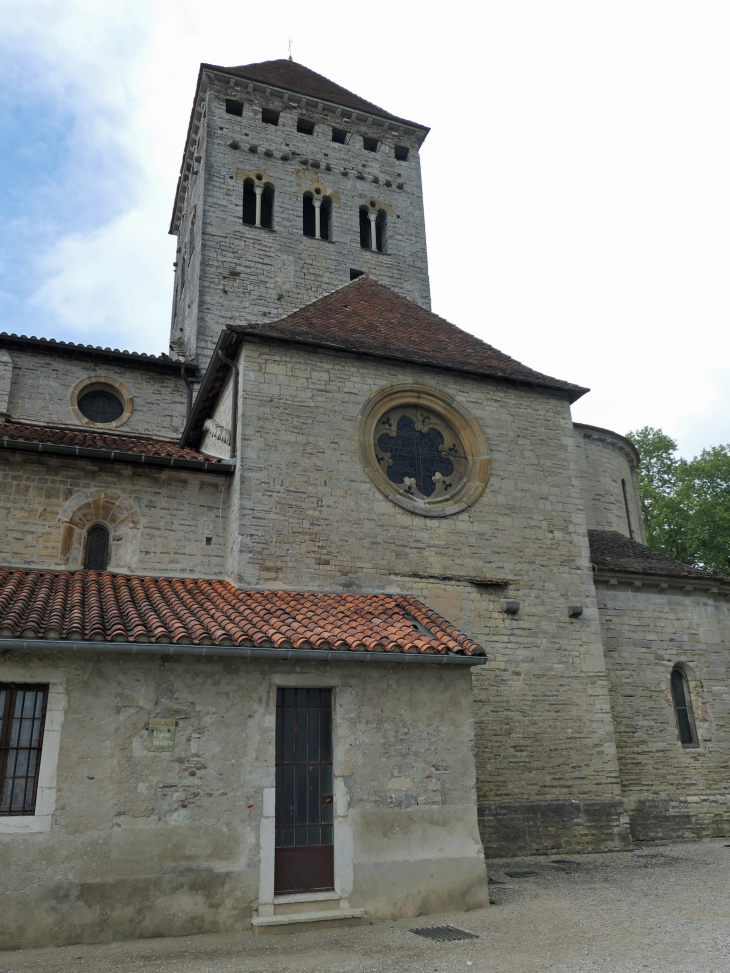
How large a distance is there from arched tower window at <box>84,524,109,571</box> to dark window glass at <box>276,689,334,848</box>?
422 cm

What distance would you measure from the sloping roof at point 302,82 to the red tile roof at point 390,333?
32.4 ft

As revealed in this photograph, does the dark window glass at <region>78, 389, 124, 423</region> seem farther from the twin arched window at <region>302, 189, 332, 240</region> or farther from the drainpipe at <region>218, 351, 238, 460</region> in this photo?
the twin arched window at <region>302, 189, 332, 240</region>

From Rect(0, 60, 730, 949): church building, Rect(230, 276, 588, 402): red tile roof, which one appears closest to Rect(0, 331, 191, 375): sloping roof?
Rect(0, 60, 730, 949): church building

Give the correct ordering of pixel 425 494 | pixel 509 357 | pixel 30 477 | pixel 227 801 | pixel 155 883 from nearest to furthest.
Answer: pixel 155 883 → pixel 227 801 → pixel 30 477 → pixel 425 494 → pixel 509 357

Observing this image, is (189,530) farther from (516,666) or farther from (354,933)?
(354,933)

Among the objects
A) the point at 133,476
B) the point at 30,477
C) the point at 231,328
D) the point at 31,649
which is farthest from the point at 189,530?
the point at 31,649

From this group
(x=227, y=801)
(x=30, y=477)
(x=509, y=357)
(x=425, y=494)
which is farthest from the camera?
(x=509, y=357)

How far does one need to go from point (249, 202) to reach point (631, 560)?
531 inches

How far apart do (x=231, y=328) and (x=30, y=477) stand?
3619 millimetres

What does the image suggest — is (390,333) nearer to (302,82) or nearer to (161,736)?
(161,736)

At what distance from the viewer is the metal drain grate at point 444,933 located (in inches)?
258

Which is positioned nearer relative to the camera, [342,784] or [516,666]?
[342,784]

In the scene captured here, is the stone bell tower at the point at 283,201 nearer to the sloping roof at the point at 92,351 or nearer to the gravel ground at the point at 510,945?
the sloping roof at the point at 92,351

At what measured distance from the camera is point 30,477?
10609 millimetres
